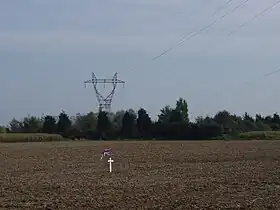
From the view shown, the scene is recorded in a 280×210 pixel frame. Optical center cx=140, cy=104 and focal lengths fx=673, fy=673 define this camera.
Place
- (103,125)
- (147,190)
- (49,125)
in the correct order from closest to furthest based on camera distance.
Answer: (147,190), (103,125), (49,125)

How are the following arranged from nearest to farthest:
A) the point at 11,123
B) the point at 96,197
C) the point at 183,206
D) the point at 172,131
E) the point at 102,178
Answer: the point at 183,206
the point at 96,197
the point at 102,178
the point at 172,131
the point at 11,123

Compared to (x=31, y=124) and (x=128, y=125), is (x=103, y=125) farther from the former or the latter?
(x=31, y=124)

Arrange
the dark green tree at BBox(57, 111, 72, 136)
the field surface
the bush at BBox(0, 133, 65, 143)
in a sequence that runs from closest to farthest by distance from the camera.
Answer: the field surface < the bush at BBox(0, 133, 65, 143) < the dark green tree at BBox(57, 111, 72, 136)

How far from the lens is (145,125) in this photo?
373 feet

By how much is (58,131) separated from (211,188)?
98.9 metres

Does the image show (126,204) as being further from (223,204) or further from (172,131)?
(172,131)

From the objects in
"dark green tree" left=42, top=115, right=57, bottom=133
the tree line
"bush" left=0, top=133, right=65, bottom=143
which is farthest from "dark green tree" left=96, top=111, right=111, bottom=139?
"dark green tree" left=42, top=115, right=57, bottom=133

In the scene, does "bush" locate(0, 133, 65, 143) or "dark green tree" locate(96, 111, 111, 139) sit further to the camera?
"dark green tree" locate(96, 111, 111, 139)

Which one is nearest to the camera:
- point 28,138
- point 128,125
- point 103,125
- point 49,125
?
point 28,138

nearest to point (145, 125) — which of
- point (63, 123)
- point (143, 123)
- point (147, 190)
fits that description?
point (143, 123)

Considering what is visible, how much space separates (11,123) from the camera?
133m

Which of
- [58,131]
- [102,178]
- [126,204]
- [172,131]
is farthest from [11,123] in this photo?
[126,204]

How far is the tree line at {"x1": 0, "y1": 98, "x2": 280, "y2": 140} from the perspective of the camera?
108 meters

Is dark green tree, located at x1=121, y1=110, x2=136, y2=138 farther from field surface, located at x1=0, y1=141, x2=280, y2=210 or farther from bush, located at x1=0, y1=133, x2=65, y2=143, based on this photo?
field surface, located at x1=0, y1=141, x2=280, y2=210
